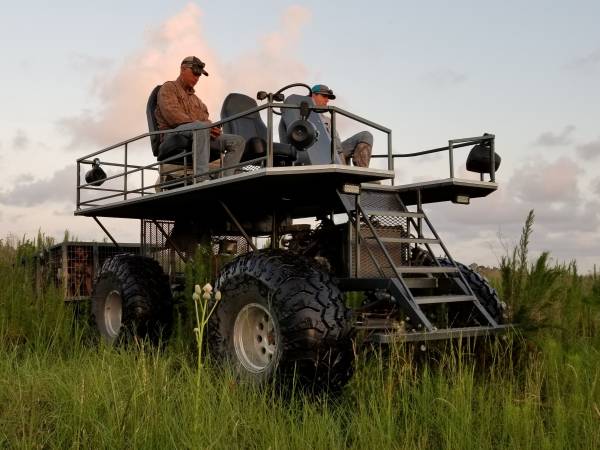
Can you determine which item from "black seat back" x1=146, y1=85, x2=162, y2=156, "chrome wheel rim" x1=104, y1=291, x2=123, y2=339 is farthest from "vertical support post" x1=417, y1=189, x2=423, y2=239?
"chrome wheel rim" x1=104, y1=291, x2=123, y2=339

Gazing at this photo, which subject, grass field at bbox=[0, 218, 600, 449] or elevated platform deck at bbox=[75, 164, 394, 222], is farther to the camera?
elevated platform deck at bbox=[75, 164, 394, 222]

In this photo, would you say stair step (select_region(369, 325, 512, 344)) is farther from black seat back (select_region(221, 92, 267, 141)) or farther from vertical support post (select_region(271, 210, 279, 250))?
black seat back (select_region(221, 92, 267, 141))

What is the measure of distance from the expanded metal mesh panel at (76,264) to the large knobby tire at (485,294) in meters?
5.02

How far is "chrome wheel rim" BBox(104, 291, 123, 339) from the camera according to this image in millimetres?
8086

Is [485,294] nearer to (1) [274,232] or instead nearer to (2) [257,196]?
(1) [274,232]

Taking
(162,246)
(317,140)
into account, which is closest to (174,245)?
(162,246)

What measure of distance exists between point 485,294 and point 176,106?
3.69 m

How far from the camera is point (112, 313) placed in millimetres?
8188

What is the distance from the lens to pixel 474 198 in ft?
23.3

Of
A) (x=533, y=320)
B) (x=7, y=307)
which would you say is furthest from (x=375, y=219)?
(x=7, y=307)

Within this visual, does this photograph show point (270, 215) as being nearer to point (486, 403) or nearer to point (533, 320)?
point (533, 320)

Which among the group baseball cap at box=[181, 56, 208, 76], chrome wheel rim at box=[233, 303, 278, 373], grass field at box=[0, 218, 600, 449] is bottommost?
grass field at box=[0, 218, 600, 449]

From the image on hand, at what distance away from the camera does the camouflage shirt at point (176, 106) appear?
307 inches

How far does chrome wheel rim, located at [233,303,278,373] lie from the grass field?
24cm
